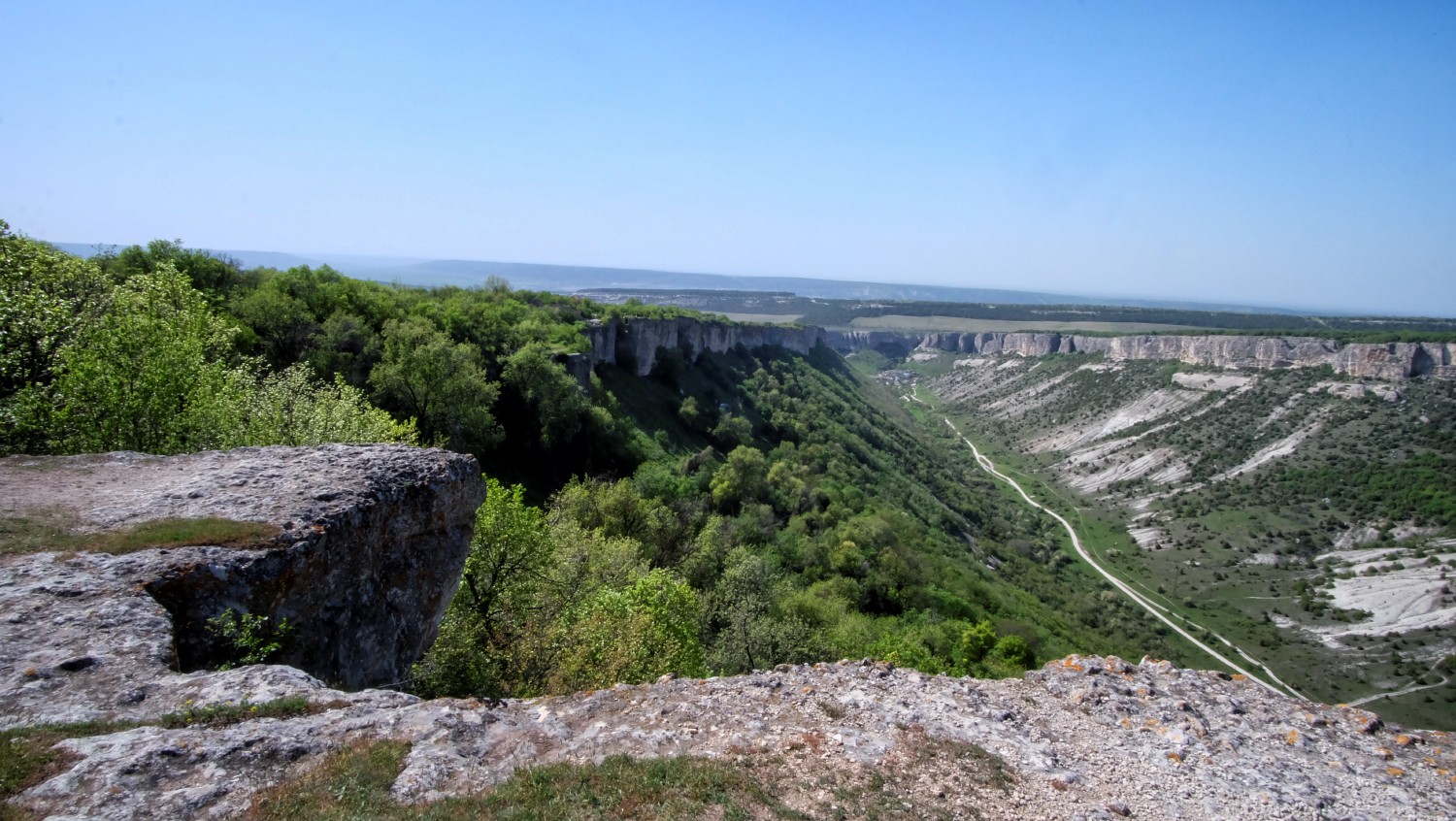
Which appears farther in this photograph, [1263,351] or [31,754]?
[1263,351]

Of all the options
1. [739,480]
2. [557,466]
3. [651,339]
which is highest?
[651,339]

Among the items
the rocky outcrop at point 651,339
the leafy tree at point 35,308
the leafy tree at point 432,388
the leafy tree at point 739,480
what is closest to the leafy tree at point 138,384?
the leafy tree at point 35,308

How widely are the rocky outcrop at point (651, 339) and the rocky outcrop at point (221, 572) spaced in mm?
30886

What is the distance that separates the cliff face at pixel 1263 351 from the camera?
84188mm

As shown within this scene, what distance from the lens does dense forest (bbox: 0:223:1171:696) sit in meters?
14.2

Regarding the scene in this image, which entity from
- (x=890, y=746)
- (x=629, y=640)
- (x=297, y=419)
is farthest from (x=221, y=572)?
(x=297, y=419)

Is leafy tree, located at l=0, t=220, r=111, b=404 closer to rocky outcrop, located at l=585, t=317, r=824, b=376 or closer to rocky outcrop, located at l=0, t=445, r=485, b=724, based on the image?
rocky outcrop, located at l=0, t=445, r=485, b=724

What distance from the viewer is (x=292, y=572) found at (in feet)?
31.6

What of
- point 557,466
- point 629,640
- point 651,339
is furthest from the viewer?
point 651,339

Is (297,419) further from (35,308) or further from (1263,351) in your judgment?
(1263,351)

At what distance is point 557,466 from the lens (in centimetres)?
3438

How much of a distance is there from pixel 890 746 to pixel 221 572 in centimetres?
966

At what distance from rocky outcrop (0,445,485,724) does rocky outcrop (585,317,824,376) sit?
101ft

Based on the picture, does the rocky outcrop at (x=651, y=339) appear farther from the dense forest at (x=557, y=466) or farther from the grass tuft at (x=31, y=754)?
the grass tuft at (x=31, y=754)
